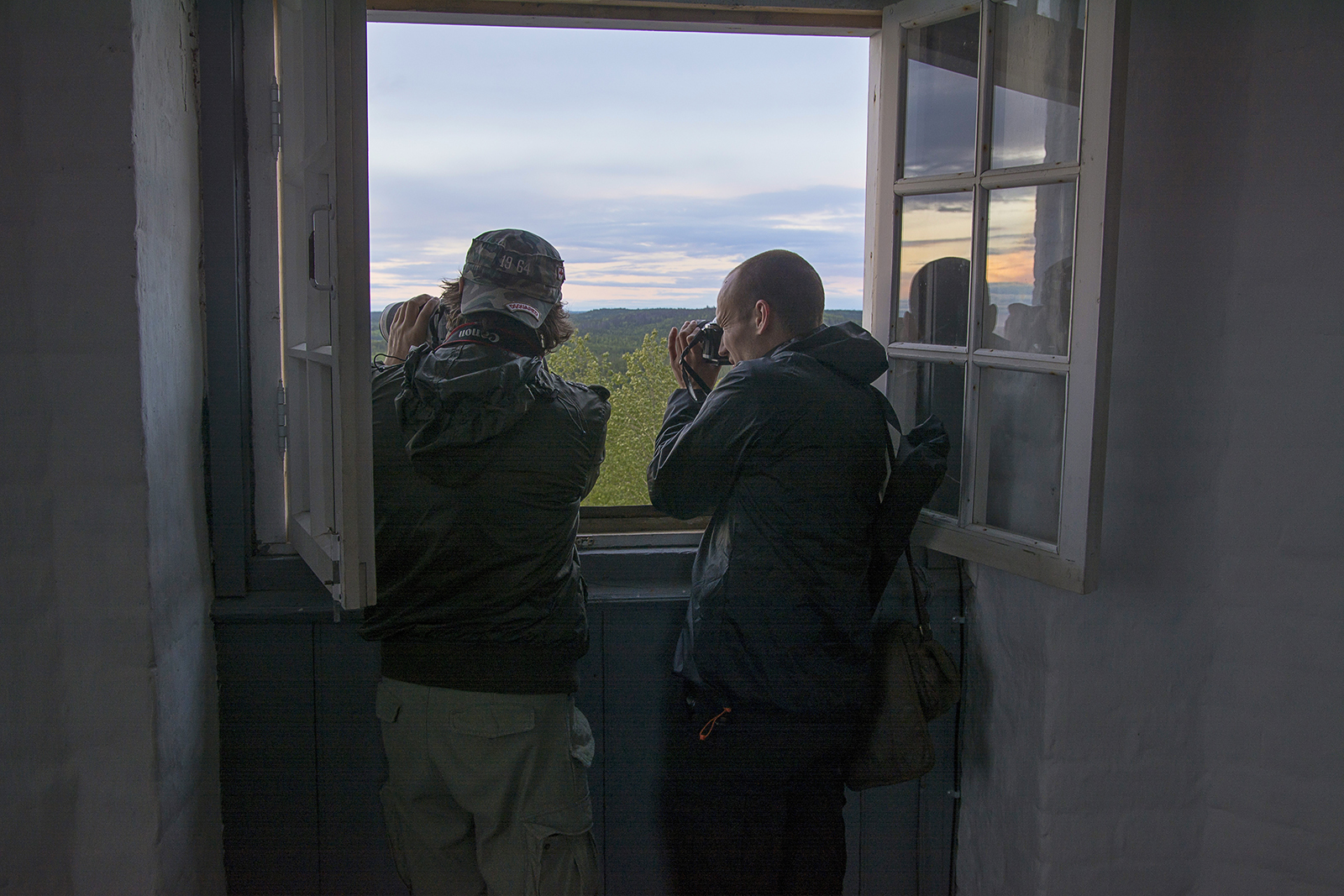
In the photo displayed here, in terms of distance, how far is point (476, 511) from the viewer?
161 centimetres

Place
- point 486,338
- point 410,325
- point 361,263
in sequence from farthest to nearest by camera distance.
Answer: point 410,325, point 486,338, point 361,263

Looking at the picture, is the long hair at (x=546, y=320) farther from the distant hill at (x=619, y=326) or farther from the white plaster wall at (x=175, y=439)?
the distant hill at (x=619, y=326)

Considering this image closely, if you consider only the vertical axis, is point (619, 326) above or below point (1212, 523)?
above

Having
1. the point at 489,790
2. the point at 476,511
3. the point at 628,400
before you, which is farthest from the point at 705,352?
the point at 628,400

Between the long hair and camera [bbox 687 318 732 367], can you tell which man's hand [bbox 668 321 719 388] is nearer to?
camera [bbox 687 318 732 367]

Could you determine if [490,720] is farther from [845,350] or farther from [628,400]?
[628,400]

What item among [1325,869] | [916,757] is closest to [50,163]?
[916,757]

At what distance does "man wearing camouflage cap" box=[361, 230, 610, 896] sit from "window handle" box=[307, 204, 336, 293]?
19 centimetres

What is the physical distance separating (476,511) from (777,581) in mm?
590

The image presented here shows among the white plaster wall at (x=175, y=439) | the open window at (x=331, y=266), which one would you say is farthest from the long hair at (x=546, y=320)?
the white plaster wall at (x=175, y=439)

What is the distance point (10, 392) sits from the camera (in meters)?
1.53

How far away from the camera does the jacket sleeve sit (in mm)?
1712

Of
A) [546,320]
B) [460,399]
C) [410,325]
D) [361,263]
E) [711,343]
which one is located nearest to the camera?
[361,263]

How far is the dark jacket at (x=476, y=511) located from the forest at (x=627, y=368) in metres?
0.23
